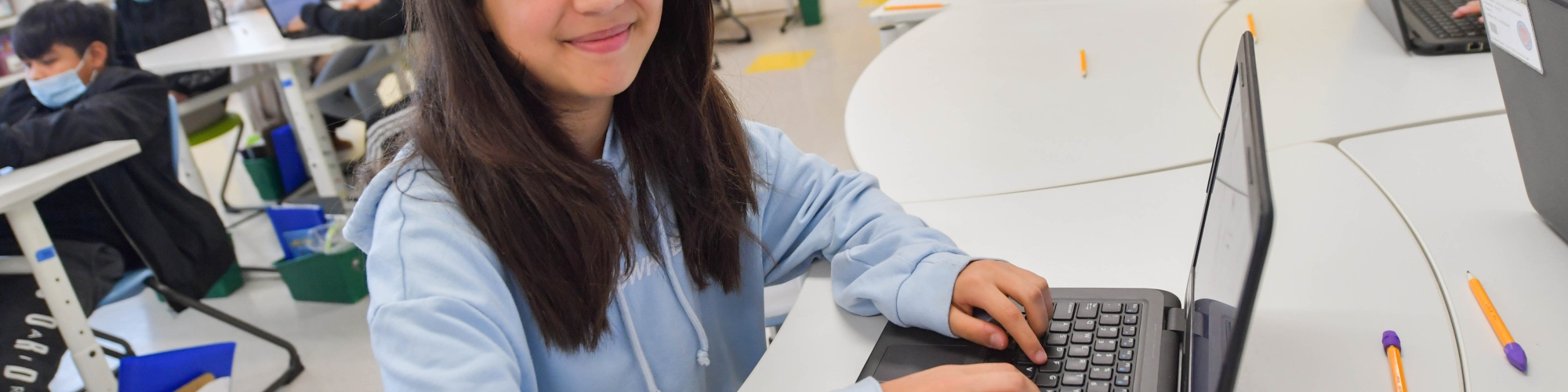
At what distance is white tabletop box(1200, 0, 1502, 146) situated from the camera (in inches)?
45.8

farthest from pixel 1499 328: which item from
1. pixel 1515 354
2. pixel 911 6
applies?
pixel 911 6

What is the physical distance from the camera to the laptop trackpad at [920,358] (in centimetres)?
75

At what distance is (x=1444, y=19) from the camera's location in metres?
1.44

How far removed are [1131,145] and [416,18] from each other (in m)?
0.85

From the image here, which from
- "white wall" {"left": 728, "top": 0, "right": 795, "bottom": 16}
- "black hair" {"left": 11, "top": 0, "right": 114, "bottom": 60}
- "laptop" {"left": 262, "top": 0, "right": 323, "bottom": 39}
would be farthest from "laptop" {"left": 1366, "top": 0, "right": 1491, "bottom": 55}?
"white wall" {"left": 728, "top": 0, "right": 795, "bottom": 16}

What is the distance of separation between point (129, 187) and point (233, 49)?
907 millimetres

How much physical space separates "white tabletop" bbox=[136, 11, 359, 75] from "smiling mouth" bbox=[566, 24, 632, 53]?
2254 millimetres

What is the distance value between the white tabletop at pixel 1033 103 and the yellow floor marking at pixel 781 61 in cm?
232

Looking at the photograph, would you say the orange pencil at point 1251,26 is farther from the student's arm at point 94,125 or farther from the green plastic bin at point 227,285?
the green plastic bin at point 227,285

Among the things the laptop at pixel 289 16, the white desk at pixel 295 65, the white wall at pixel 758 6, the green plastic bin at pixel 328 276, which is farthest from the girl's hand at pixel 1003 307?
the white wall at pixel 758 6

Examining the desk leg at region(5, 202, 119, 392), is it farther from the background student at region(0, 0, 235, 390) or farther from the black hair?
the black hair

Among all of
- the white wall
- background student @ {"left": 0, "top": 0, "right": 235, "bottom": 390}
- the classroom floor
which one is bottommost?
the classroom floor

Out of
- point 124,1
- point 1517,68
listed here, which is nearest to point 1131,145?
point 1517,68

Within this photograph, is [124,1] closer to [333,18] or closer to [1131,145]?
[333,18]
